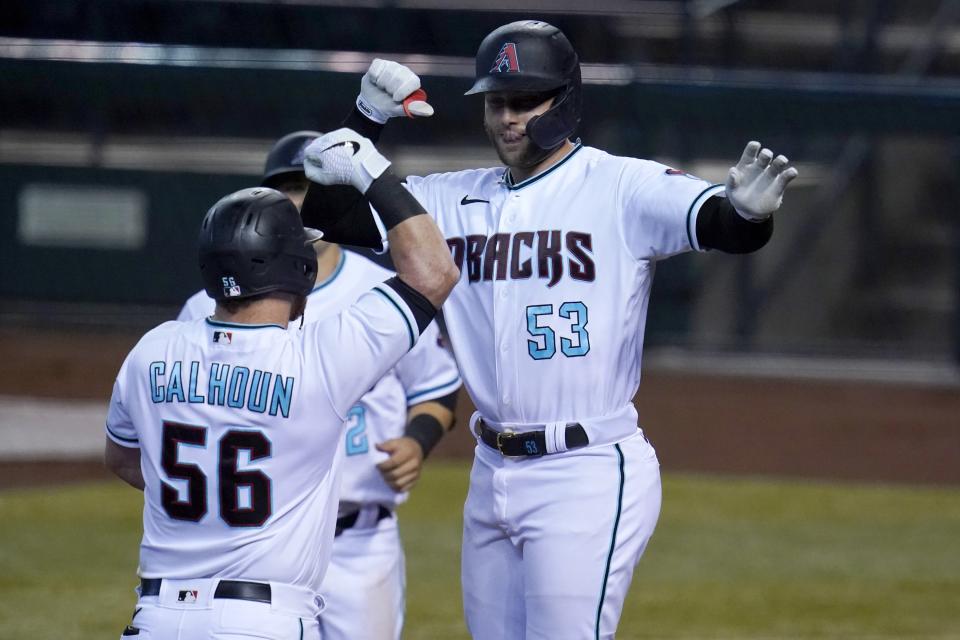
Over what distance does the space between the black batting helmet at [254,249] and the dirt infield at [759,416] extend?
21.9ft

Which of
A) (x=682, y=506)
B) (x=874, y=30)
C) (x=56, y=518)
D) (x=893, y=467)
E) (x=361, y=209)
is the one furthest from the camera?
(x=874, y=30)

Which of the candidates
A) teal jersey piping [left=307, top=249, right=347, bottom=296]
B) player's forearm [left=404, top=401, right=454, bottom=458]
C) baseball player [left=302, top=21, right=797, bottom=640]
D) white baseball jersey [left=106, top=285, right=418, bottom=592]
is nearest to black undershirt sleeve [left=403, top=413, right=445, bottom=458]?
player's forearm [left=404, top=401, right=454, bottom=458]

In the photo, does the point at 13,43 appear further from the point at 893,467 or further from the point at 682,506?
the point at 893,467

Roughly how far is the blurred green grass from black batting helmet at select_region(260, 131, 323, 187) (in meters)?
2.38

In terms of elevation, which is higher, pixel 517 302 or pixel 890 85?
pixel 890 85

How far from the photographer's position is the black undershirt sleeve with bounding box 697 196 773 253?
9.02 ft

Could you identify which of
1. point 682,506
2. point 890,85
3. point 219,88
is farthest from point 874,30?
point 219,88

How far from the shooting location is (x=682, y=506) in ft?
27.6

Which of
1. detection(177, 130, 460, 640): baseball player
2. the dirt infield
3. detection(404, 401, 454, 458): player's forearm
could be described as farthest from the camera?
the dirt infield

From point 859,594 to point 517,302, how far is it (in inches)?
158

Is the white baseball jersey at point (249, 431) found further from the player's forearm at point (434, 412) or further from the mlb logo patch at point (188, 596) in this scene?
the player's forearm at point (434, 412)

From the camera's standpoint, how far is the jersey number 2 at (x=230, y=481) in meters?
2.56

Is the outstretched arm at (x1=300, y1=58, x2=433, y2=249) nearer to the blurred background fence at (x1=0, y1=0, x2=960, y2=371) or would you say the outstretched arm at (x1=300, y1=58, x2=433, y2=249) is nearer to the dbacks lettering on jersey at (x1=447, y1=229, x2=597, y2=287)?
the dbacks lettering on jersey at (x1=447, y1=229, x2=597, y2=287)

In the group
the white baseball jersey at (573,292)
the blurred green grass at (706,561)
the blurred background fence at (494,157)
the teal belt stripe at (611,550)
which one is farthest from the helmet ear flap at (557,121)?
the blurred background fence at (494,157)
